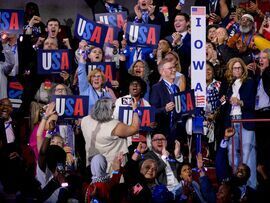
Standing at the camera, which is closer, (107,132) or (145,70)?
(107,132)

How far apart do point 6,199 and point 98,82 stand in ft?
10.5

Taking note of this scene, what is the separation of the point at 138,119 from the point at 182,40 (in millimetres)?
2494

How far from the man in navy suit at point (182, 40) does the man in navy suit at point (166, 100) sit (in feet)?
3.42

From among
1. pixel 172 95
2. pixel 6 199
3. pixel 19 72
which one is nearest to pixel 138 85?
pixel 172 95

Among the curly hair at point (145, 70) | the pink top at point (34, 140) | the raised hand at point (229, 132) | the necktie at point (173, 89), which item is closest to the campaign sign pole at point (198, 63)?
the necktie at point (173, 89)

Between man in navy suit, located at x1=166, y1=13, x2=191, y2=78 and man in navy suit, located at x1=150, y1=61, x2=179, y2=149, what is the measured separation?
3.42ft

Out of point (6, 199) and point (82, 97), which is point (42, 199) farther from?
point (82, 97)

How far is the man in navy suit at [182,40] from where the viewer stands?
1889 cm

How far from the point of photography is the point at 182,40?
18984 millimetres

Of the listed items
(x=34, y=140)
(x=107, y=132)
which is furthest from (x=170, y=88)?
(x=34, y=140)

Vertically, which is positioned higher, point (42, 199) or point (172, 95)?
point (172, 95)

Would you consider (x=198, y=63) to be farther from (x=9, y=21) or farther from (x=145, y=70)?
(x=9, y=21)

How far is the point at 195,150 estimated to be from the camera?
17.7 meters

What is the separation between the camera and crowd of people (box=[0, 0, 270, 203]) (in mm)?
15625
